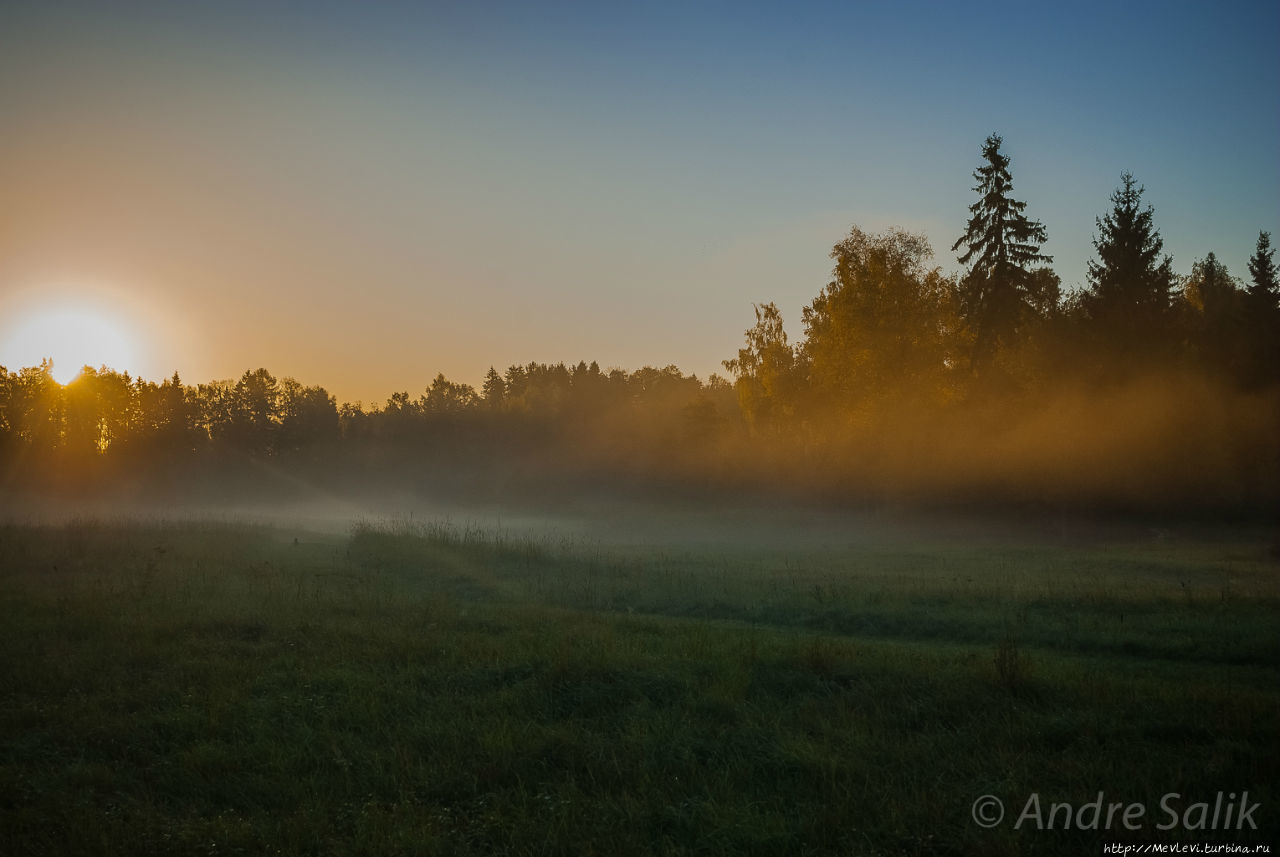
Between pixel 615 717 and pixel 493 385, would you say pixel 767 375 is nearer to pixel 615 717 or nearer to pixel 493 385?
pixel 615 717

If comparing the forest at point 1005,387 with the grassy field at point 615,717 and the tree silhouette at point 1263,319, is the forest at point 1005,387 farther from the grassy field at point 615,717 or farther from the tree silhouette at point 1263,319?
the grassy field at point 615,717

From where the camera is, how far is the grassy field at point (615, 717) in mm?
6695

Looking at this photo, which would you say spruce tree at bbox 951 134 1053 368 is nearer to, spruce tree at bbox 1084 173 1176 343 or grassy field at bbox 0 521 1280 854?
spruce tree at bbox 1084 173 1176 343

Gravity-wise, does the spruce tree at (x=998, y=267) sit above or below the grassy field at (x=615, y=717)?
above

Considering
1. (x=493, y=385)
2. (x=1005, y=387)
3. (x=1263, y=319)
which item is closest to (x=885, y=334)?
(x=1005, y=387)

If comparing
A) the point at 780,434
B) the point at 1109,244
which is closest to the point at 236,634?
the point at 1109,244

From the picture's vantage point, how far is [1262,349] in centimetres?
3881

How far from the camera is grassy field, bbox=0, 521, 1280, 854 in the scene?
6695 mm

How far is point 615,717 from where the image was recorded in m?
9.23

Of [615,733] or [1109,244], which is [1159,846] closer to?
[615,733]

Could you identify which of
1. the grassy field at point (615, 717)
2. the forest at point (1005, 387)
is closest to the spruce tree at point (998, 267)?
the forest at point (1005, 387)

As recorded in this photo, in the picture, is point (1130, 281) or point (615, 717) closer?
point (615, 717)

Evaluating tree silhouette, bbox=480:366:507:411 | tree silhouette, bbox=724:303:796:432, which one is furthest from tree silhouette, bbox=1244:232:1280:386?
tree silhouette, bbox=480:366:507:411

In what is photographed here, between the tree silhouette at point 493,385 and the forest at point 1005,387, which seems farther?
the tree silhouette at point 493,385
